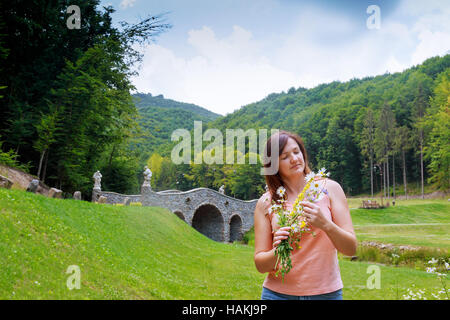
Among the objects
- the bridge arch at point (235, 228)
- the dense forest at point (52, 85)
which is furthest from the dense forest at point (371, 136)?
the dense forest at point (52, 85)

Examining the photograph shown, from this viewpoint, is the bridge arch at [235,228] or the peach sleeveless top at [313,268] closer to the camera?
the peach sleeveless top at [313,268]

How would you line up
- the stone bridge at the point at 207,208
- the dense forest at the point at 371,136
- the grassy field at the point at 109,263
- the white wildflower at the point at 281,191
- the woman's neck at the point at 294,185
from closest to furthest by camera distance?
the white wildflower at the point at 281,191 → the woman's neck at the point at 294,185 → the grassy field at the point at 109,263 → the stone bridge at the point at 207,208 → the dense forest at the point at 371,136

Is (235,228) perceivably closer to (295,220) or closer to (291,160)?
(291,160)

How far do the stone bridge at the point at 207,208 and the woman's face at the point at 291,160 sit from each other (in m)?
18.9

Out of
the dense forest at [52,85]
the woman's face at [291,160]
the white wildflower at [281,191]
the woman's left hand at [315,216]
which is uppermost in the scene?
the dense forest at [52,85]

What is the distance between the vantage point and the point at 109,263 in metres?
6.58

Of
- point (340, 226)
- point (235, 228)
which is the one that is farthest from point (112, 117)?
point (340, 226)

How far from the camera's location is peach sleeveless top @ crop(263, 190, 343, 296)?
1.71 m

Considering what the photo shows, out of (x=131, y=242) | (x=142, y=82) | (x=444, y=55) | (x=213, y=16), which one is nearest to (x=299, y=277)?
(x=131, y=242)

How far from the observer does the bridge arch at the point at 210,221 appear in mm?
28922

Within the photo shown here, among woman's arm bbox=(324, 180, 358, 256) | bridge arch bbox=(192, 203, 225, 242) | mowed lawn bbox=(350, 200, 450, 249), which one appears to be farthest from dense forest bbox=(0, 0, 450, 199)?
woman's arm bbox=(324, 180, 358, 256)

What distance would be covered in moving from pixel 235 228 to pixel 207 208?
4.93 m

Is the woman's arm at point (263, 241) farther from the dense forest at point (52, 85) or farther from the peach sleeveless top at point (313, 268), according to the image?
the dense forest at point (52, 85)

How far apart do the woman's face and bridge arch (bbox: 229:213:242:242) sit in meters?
29.8
